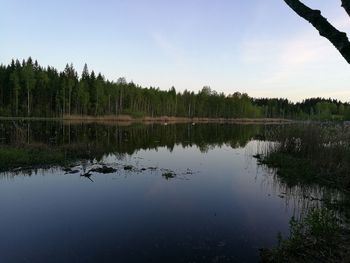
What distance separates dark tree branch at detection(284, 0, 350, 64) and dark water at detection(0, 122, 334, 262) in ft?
19.3

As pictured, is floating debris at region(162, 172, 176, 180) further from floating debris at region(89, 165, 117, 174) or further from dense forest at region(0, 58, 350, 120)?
dense forest at region(0, 58, 350, 120)

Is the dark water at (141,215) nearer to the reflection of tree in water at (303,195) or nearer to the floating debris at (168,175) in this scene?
the reflection of tree in water at (303,195)

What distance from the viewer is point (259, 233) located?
9.61 meters

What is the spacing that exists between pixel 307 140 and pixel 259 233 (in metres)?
14.2

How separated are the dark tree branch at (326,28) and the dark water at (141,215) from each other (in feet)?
19.3

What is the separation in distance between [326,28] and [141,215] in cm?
873

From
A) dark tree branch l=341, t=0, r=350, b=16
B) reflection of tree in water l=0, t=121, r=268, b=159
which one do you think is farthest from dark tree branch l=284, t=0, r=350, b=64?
reflection of tree in water l=0, t=121, r=268, b=159

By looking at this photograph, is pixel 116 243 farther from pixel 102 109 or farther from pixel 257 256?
pixel 102 109

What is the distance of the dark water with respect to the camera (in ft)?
26.2

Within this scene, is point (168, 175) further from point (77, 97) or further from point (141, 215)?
point (77, 97)

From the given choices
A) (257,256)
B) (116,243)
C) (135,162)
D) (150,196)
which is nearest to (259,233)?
(257,256)

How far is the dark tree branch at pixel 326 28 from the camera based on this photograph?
320cm

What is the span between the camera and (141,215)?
10734 millimetres

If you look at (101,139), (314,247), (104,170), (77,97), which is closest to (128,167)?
(104,170)
